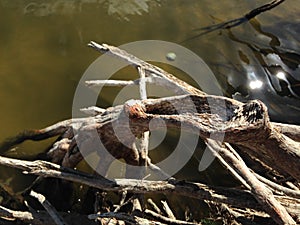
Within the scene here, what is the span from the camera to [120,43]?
4961 millimetres

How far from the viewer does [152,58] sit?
483cm

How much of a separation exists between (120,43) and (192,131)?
2986mm

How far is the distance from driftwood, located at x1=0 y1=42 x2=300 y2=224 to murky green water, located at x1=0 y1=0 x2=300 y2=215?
24.3 inches

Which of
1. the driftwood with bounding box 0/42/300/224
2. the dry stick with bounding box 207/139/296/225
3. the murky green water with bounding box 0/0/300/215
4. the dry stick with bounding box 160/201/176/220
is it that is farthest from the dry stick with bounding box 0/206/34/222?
the dry stick with bounding box 207/139/296/225

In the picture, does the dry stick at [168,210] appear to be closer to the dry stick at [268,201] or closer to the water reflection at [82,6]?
the dry stick at [268,201]

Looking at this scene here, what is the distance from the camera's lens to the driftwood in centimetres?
211

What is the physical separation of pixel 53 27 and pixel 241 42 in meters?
2.44

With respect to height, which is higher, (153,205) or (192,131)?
(192,131)

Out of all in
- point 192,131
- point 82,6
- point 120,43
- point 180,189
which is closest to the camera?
point 192,131

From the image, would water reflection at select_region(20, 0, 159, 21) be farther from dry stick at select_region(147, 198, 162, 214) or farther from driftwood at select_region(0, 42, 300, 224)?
dry stick at select_region(147, 198, 162, 214)

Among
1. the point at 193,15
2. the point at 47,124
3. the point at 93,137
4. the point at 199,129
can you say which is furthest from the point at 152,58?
the point at 199,129

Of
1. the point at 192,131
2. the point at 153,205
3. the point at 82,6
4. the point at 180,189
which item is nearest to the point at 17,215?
the point at 153,205

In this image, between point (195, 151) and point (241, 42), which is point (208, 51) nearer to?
point (241, 42)

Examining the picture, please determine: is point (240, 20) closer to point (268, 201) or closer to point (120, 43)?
point (120, 43)
